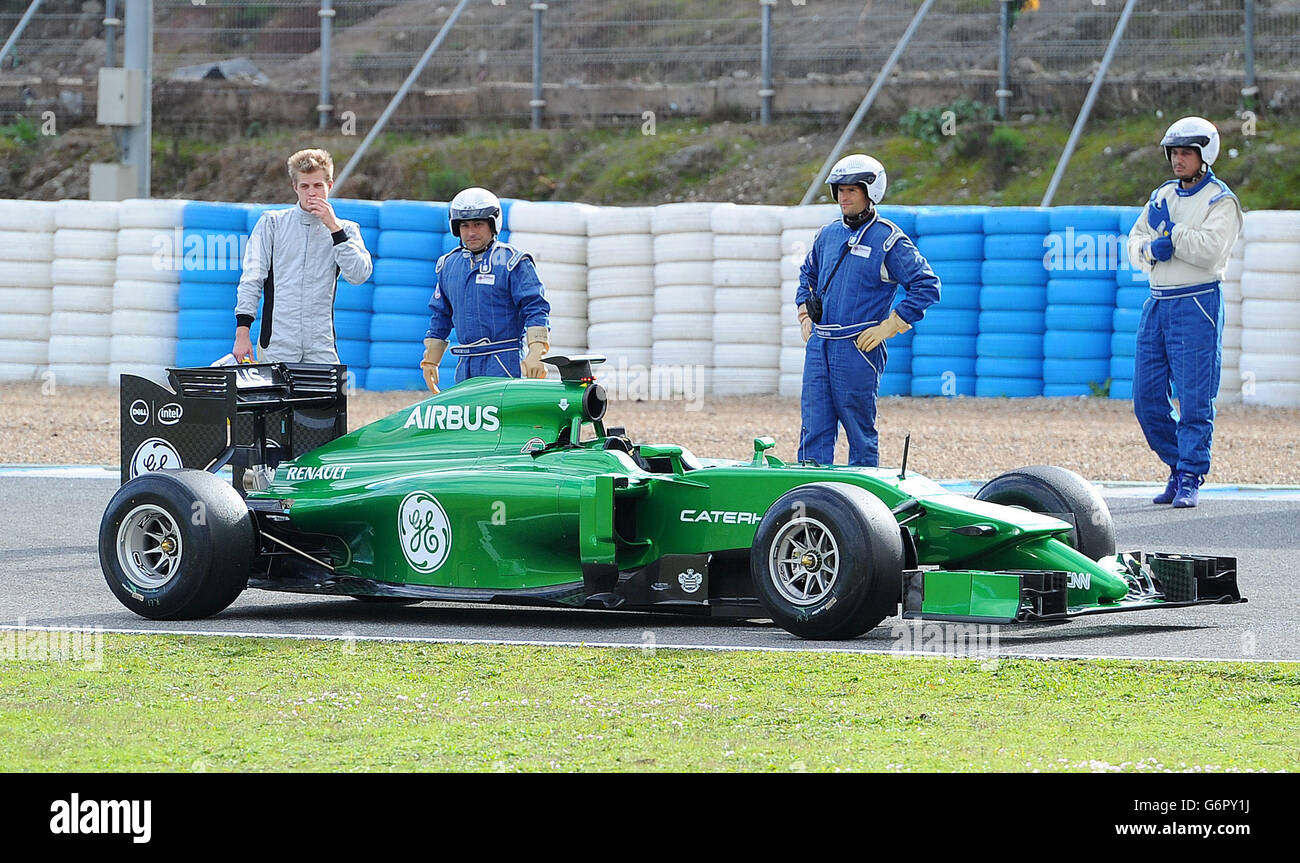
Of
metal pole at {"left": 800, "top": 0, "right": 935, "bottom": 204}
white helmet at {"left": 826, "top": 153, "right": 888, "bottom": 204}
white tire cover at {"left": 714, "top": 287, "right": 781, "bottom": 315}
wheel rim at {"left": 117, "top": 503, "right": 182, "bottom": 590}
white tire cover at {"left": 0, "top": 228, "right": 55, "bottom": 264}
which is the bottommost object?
wheel rim at {"left": 117, "top": 503, "right": 182, "bottom": 590}

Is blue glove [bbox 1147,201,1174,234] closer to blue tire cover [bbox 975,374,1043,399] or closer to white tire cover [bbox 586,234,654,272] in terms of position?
blue tire cover [bbox 975,374,1043,399]

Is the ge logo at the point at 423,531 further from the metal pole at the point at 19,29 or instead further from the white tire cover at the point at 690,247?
the metal pole at the point at 19,29

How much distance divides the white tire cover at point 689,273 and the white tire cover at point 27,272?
6009 mm

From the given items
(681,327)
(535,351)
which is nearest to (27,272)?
(681,327)

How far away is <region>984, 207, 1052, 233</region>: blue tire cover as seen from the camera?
1770 centimetres

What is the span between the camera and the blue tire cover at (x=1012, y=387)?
59.4ft

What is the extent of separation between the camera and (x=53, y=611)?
7.91 m

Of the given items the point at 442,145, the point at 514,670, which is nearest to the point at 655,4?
the point at 442,145

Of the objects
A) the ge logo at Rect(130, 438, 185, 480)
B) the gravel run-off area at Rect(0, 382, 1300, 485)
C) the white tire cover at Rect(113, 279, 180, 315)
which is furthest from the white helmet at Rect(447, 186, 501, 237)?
the white tire cover at Rect(113, 279, 180, 315)

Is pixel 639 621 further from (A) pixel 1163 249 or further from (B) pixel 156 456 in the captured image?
(A) pixel 1163 249

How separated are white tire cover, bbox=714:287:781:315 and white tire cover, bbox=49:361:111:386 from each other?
603cm

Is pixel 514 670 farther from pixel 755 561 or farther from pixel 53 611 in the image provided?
pixel 53 611

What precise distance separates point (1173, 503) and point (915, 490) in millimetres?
4754

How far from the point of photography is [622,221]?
60.3ft
